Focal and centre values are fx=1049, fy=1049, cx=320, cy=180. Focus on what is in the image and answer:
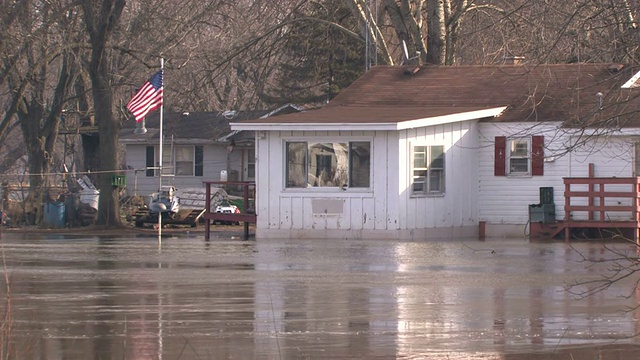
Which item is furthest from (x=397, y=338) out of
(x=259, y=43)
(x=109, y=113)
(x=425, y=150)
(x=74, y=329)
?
(x=259, y=43)

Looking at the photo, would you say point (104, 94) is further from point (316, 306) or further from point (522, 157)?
point (316, 306)

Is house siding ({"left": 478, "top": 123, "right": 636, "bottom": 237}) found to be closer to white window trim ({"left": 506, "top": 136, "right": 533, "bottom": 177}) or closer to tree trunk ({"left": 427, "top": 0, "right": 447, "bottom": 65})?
white window trim ({"left": 506, "top": 136, "right": 533, "bottom": 177})

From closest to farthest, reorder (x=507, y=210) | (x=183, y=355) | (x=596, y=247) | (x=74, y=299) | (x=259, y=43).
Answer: (x=183, y=355) → (x=74, y=299) → (x=596, y=247) → (x=507, y=210) → (x=259, y=43)

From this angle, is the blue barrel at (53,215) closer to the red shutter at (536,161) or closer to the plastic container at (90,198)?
the plastic container at (90,198)

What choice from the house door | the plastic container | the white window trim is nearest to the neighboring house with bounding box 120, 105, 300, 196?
the plastic container

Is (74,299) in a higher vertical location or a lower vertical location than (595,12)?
lower

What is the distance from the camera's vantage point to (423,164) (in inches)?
954

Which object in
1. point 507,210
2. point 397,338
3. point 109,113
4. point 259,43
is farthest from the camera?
point 259,43

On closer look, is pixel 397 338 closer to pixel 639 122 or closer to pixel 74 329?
pixel 74 329

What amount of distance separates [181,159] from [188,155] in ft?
1.16

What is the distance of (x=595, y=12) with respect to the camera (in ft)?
35.0

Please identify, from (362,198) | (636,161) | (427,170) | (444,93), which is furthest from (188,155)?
(636,161)

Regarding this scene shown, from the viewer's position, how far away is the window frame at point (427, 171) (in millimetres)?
23797

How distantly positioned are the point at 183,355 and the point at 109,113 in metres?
22.4
